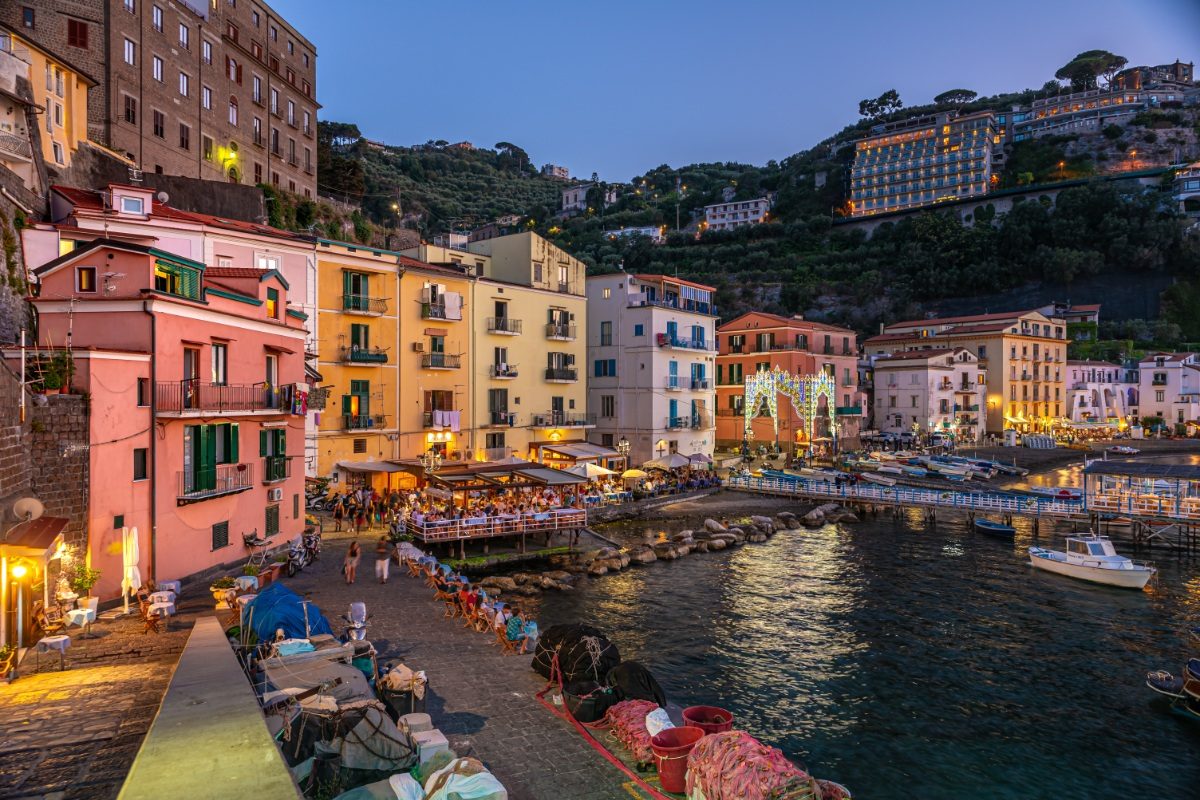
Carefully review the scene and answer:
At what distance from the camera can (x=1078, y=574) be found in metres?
31.6

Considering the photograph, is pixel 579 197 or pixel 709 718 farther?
pixel 579 197

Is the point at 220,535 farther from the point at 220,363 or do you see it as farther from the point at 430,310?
the point at 430,310

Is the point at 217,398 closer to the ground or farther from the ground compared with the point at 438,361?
closer to the ground

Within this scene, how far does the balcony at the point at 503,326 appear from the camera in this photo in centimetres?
4650

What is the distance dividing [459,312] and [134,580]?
27.7 metres

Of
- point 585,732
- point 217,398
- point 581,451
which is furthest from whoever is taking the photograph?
point 581,451

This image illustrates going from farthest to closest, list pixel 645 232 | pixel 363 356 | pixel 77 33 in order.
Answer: pixel 645 232 < pixel 77 33 < pixel 363 356

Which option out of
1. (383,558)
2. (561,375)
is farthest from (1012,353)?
(383,558)

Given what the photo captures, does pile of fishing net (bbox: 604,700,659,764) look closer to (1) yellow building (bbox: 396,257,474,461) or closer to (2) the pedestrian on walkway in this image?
(2) the pedestrian on walkway

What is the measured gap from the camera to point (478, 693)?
15547 mm

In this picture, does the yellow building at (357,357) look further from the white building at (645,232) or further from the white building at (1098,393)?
the white building at (645,232)

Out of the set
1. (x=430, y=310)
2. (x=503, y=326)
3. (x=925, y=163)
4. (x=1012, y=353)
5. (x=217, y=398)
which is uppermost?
(x=925, y=163)

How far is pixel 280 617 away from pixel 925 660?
724 inches

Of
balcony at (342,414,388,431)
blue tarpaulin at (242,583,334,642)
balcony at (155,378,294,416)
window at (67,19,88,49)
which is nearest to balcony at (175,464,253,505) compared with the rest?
balcony at (155,378,294,416)
